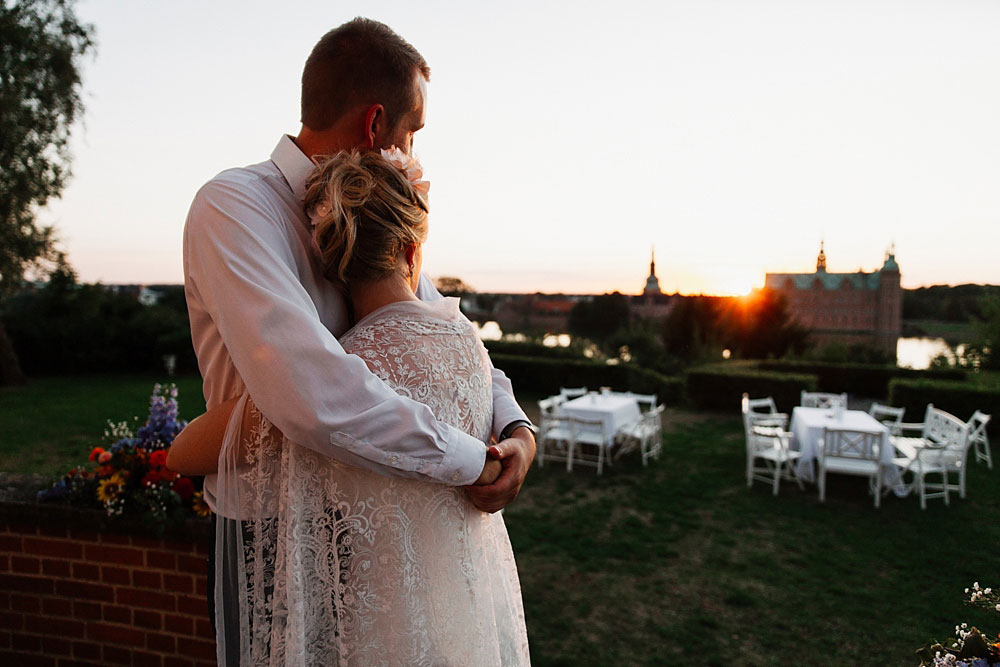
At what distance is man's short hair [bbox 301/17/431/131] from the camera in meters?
1.29

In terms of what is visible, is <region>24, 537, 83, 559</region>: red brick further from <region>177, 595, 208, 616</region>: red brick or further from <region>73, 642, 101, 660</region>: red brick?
<region>177, 595, 208, 616</region>: red brick

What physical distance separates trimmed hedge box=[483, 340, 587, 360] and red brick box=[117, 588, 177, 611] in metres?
16.0

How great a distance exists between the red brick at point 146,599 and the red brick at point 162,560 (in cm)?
12

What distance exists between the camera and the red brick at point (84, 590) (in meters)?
2.56

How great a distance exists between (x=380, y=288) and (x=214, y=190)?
380 mm

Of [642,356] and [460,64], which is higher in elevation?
[460,64]

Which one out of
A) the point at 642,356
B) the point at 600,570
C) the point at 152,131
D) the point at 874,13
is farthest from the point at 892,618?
the point at 642,356

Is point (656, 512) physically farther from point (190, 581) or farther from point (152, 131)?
point (152, 131)

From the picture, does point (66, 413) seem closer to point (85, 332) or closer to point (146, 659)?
point (85, 332)

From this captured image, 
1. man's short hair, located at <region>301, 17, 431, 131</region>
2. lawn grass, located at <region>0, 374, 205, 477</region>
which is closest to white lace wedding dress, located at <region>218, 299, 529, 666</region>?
man's short hair, located at <region>301, 17, 431, 131</region>

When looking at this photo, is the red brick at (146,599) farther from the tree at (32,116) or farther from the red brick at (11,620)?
the tree at (32,116)

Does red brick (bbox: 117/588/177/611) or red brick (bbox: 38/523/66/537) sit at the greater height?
red brick (bbox: 38/523/66/537)

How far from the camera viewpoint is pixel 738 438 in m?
10.7

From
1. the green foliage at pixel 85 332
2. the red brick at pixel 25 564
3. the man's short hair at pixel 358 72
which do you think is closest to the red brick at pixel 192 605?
the red brick at pixel 25 564
